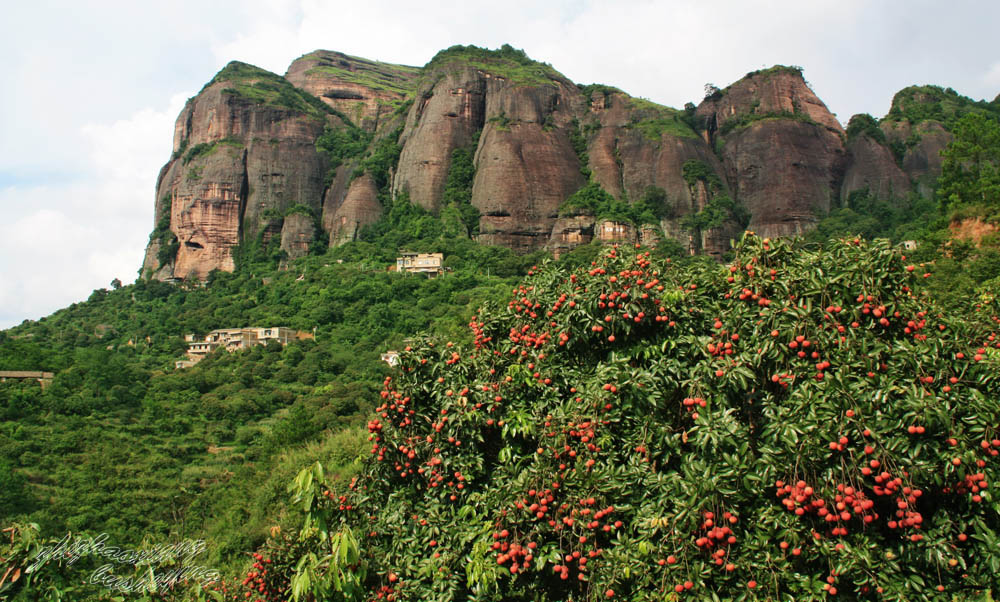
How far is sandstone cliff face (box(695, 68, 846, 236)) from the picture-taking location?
6166 cm

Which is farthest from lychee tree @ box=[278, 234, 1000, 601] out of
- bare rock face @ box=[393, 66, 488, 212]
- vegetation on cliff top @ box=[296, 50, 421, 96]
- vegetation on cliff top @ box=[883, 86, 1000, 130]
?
vegetation on cliff top @ box=[296, 50, 421, 96]

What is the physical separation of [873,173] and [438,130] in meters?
42.3

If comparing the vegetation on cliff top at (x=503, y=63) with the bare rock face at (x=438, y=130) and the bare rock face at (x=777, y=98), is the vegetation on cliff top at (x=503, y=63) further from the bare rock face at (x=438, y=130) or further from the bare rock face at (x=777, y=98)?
the bare rock face at (x=777, y=98)

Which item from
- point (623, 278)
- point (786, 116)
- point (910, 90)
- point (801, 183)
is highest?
point (910, 90)

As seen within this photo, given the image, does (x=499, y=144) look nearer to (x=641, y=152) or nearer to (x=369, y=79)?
(x=641, y=152)

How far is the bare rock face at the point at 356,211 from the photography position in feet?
220

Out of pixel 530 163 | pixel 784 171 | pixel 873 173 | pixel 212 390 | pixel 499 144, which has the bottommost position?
pixel 212 390

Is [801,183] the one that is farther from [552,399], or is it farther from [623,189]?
[552,399]

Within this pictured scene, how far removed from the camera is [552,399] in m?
6.46

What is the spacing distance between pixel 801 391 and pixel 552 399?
2.27 m

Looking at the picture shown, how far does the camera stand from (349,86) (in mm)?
103812

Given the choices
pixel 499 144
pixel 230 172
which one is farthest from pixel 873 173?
pixel 230 172

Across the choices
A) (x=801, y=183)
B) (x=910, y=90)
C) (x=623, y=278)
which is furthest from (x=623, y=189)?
(x=623, y=278)

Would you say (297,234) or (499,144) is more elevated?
(499,144)
